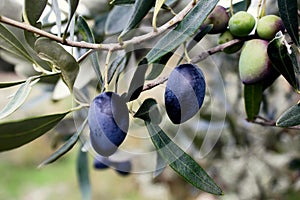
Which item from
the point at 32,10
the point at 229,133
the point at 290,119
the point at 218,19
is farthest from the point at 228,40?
the point at 229,133

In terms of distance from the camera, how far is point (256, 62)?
0.60 metres

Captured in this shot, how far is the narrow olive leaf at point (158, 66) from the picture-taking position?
63cm

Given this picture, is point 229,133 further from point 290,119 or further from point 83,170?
point 290,119

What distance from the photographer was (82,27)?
0.69 meters

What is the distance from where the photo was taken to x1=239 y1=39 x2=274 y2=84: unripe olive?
598mm

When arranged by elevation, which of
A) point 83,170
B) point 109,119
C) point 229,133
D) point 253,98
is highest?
point 109,119

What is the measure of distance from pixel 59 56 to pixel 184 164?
0.59 feet

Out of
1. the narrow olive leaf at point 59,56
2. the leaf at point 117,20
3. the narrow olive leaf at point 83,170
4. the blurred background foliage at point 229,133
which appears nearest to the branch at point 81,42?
the narrow olive leaf at point 59,56

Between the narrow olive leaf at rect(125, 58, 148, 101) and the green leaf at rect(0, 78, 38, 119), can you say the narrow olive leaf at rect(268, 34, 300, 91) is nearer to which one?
the narrow olive leaf at rect(125, 58, 148, 101)

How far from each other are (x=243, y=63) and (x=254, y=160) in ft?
4.03

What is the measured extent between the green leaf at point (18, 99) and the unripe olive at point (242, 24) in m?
0.25

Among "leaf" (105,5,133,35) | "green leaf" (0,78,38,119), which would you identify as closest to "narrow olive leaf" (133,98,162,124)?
"green leaf" (0,78,38,119)

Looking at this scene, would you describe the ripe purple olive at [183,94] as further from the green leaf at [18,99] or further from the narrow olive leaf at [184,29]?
the green leaf at [18,99]

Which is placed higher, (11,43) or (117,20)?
(11,43)
